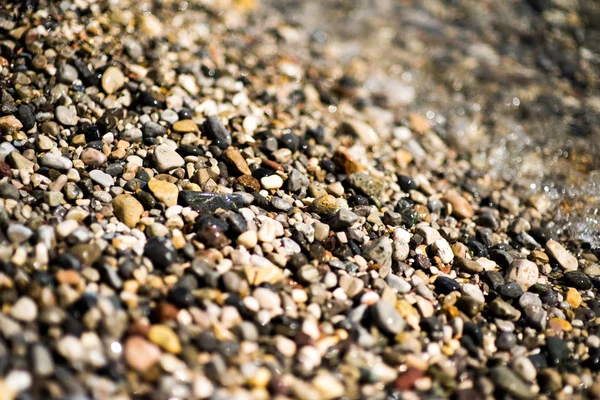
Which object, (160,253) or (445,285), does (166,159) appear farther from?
(445,285)

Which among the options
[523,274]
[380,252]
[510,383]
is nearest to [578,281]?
[523,274]

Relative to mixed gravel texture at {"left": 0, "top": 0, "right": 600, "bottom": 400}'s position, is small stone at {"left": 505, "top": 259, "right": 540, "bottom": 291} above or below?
below

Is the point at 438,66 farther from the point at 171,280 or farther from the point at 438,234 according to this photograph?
the point at 171,280

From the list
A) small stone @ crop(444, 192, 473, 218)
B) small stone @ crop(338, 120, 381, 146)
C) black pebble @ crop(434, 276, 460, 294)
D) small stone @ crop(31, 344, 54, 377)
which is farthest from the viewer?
small stone @ crop(338, 120, 381, 146)

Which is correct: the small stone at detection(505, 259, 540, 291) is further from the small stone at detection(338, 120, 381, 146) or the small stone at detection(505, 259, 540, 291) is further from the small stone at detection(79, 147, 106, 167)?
the small stone at detection(79, 147, 106, 167)

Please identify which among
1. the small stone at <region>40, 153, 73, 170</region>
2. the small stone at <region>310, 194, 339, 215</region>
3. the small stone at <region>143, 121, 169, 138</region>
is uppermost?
the small stone at <region>40, 153, 73, 170</region>

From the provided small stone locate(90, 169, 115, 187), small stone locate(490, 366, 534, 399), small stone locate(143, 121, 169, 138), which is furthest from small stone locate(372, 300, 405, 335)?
small stone locate(143, 121, 169, 138)
